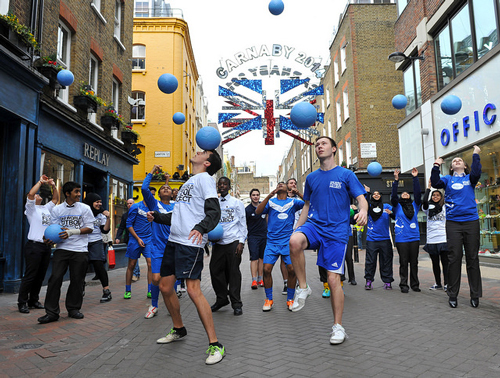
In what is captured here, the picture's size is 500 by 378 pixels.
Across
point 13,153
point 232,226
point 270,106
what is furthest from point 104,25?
point 232,226

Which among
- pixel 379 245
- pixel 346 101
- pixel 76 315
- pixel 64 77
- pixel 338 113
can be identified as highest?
pixel 346 101

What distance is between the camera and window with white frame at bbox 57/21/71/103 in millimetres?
11344

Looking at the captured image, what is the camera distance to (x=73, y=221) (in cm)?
609

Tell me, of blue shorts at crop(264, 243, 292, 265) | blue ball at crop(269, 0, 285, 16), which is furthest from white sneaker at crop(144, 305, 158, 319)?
blue ball at crop(269, 0, 285, 16)

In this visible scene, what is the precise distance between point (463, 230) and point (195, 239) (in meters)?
4.38

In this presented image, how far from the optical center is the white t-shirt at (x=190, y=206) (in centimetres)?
400

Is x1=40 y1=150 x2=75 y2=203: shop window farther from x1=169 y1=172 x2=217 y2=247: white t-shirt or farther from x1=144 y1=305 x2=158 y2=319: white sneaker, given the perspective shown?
x1=169 y1=172 x2=217 y2=247: white t-shirt

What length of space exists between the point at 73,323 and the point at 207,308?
2.72 metres

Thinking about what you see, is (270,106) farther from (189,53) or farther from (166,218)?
(189,53)

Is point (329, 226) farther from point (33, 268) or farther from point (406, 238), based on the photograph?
point (33, 268)

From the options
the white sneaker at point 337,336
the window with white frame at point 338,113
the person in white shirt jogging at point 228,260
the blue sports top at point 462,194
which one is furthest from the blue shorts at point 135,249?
the window with white frame at point 338,113

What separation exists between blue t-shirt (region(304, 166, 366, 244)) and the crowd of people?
0.01 metres

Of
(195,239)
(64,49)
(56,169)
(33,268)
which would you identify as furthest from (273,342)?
(64,49)

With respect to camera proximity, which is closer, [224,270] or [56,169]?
[224,270]
